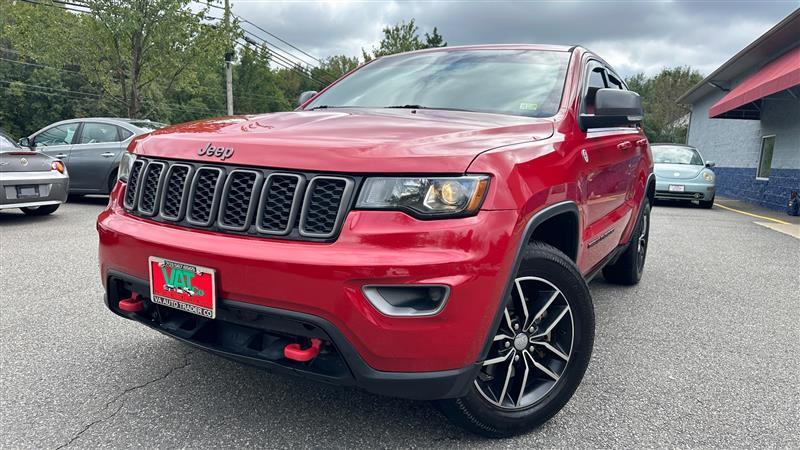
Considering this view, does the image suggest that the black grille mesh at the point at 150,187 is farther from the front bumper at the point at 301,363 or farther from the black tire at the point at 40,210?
the black tire at the point at 40,210

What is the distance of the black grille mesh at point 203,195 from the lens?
208 cm

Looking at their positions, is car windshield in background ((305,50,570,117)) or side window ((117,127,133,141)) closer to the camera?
car windshield in background ((305,50,570,117))

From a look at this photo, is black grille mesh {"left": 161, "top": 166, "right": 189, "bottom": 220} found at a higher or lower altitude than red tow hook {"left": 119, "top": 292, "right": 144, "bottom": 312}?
higher

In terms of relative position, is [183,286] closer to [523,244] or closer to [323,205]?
[323,205]

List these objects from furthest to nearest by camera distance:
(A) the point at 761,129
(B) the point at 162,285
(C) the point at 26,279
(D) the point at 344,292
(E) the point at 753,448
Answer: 1. (A) the point at 761,129
2. (C) the point at 26,279
3. (E) the point at 753,448
4. (B) the point at 162,285
5. (D) the point at 344,292

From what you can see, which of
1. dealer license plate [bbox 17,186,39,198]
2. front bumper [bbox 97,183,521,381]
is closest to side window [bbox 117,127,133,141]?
dealer license plate [bbox 17,186,39,198]

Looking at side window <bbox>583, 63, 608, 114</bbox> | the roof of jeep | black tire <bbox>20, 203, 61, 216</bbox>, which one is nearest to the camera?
side window <bbox>583, 63, 608, 114</bbox>

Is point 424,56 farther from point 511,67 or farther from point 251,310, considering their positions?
point 251,310

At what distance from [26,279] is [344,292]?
13.0 ft

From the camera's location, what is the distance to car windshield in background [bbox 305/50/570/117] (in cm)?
287

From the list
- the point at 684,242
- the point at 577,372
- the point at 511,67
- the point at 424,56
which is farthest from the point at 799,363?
the point at 684,242

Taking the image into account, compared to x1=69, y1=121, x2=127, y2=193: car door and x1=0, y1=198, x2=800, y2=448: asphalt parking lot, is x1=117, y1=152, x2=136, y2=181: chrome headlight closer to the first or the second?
x1=0, y1=198, x2=800, y2=448: asphalt parking lot

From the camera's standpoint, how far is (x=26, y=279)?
4.52 m

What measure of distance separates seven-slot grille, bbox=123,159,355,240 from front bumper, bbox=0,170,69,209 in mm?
6254
